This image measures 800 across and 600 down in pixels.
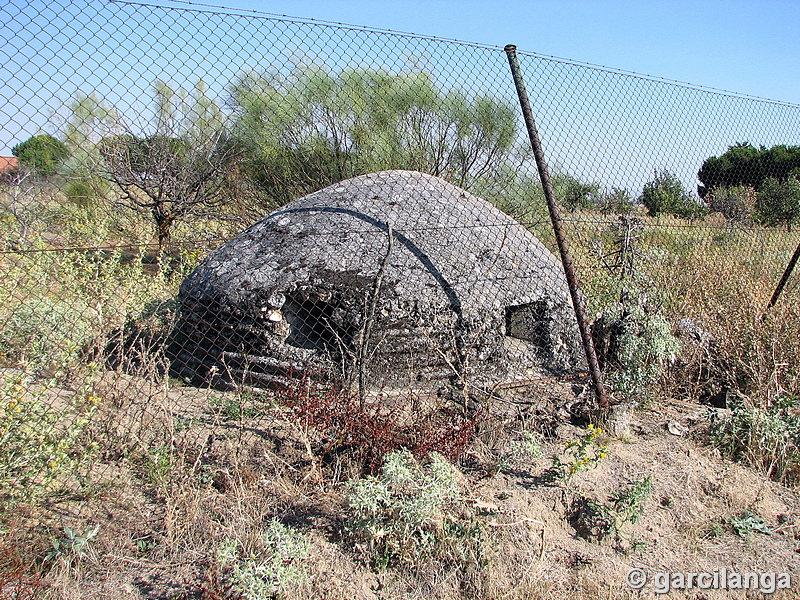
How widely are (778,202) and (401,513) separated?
9.31m

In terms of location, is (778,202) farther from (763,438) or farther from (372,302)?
(372,302)

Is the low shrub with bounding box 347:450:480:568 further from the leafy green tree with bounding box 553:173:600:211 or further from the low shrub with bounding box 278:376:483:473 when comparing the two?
the leafy green tree with bounding box 553:173:600:211

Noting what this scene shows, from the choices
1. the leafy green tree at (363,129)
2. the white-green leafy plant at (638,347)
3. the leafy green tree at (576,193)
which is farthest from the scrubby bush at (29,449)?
the leafy green tree at (363,129)

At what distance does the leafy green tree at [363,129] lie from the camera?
709cm

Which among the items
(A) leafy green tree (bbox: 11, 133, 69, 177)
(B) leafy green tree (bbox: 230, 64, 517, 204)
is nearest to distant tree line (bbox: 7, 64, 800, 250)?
(B) leafy green tree (bbox: 230, 64, 517, 204)

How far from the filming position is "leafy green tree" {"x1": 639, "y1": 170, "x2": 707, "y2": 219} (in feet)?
21.9

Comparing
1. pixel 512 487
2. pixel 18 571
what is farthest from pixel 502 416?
pixel 18 571

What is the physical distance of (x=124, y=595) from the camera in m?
2.31

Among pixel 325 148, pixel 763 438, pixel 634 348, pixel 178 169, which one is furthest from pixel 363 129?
pixel 763 438

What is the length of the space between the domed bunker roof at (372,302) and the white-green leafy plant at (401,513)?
927mm

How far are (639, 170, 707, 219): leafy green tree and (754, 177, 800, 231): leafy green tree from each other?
216 cm

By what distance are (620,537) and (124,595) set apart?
7.25ft

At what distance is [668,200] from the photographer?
709 centimetres

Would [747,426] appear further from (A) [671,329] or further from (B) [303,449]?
(B) [303,449]
